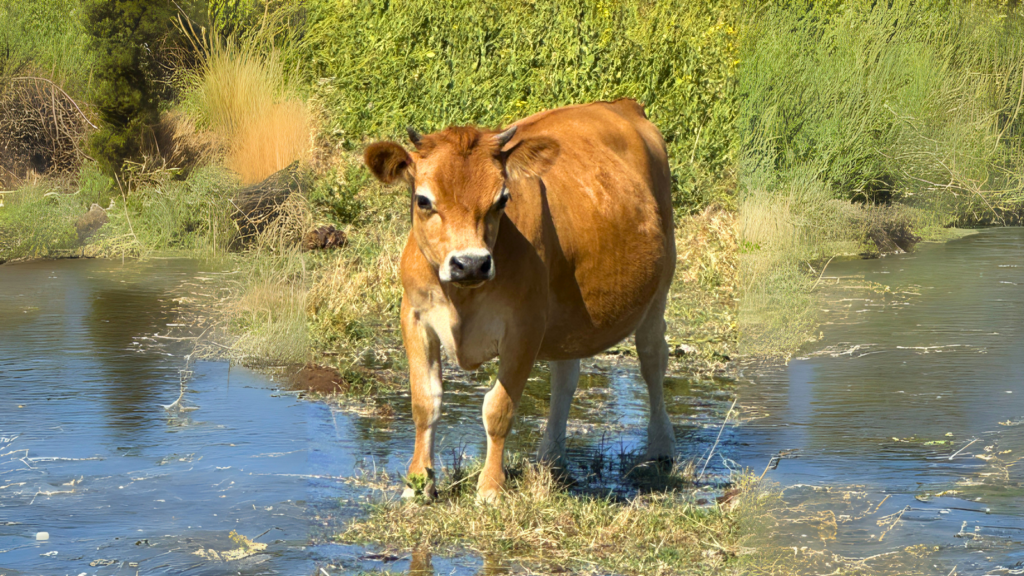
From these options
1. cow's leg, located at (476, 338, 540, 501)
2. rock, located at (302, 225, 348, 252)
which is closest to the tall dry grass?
rock, located at (302, 225, 348, 252)

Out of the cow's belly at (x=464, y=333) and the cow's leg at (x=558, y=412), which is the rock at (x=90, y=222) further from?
the cow's belly at (x=464, y=333)

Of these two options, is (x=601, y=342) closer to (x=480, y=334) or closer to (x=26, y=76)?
(x=480, y=334)

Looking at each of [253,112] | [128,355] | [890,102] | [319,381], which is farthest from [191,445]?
[890,102]

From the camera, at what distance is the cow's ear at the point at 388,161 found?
5.23m

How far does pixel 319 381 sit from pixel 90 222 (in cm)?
842

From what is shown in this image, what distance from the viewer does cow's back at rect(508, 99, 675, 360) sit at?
5891mm

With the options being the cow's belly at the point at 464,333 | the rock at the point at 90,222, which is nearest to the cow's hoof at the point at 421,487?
the cow's belly at the point at 464,333

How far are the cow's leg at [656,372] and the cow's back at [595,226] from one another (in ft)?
0.76

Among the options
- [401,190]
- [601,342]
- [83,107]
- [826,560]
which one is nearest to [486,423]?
[601,342]

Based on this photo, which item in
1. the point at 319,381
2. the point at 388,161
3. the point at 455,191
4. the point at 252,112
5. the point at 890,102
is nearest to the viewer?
the point at 455,191

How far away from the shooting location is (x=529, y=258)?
5.55 m

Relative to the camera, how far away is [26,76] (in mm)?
18938

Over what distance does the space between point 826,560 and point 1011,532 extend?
103 cm

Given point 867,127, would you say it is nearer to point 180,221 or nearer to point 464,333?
point 180,221
